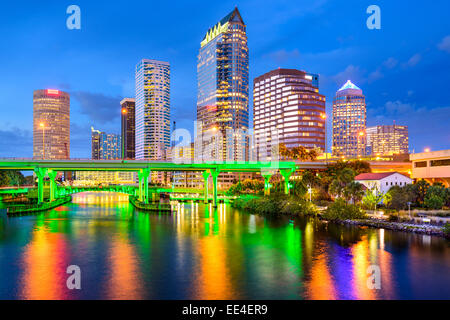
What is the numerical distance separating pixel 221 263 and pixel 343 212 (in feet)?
128

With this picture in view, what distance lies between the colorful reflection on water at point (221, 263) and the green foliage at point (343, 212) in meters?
6.98

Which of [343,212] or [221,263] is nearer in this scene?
[221,263]

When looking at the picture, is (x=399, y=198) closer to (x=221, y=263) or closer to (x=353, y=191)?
(x=353, y=191)

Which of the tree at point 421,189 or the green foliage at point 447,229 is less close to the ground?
the tree at point 421,189

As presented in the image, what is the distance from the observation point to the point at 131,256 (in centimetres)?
4084

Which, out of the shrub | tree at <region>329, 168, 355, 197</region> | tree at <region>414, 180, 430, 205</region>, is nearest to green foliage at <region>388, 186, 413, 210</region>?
tree at <region>414, 180, 430, 205</region>

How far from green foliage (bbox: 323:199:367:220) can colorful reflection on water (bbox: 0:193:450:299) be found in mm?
6984

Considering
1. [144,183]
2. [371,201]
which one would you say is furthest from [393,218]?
[144,183]

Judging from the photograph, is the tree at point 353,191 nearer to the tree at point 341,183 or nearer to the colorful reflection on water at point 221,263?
the tree at point 341,183

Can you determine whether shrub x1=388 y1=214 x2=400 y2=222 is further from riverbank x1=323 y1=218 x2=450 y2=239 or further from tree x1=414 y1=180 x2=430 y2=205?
tree x1=414 y1=180 x2=430 y2=205

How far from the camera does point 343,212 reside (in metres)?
68.4

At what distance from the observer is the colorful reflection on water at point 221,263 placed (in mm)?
28531

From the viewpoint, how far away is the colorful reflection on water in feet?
93.6

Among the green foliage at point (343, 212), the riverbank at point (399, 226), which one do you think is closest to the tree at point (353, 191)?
the green foliage at point (343, 212)
